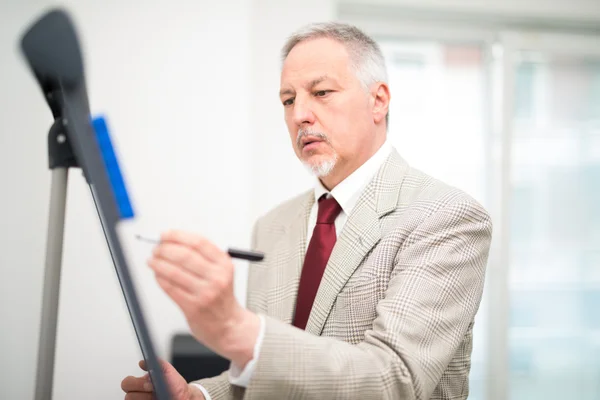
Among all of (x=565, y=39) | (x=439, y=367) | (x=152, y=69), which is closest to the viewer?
(x=439, y=367)

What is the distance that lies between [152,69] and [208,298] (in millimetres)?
1573

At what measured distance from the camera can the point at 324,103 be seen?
1125 mm

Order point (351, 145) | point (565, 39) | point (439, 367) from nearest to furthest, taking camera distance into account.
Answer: point (439, 367) < point (351, 145) < point (565, 39)

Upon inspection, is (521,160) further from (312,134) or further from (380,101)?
(312,134)

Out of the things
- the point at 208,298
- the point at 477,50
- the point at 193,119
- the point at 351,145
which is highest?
the point at 477,50

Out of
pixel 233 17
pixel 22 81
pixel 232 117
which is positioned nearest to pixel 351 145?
pixel 232 117

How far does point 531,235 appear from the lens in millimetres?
2434

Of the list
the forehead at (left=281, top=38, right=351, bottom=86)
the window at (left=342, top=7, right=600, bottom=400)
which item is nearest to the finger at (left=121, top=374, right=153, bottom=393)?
the forehead at (left=281, top=38, right=351, bottom=86)

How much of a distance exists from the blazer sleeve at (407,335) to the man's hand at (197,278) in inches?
3.8

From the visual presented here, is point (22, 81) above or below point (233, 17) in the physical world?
below

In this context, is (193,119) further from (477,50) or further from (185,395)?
(477,50)

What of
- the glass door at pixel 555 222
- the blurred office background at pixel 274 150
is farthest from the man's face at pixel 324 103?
the glass door at pixel 555 222

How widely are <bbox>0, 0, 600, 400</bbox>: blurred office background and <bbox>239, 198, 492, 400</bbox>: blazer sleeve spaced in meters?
1.02

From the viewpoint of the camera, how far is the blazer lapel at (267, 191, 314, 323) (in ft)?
3.57
